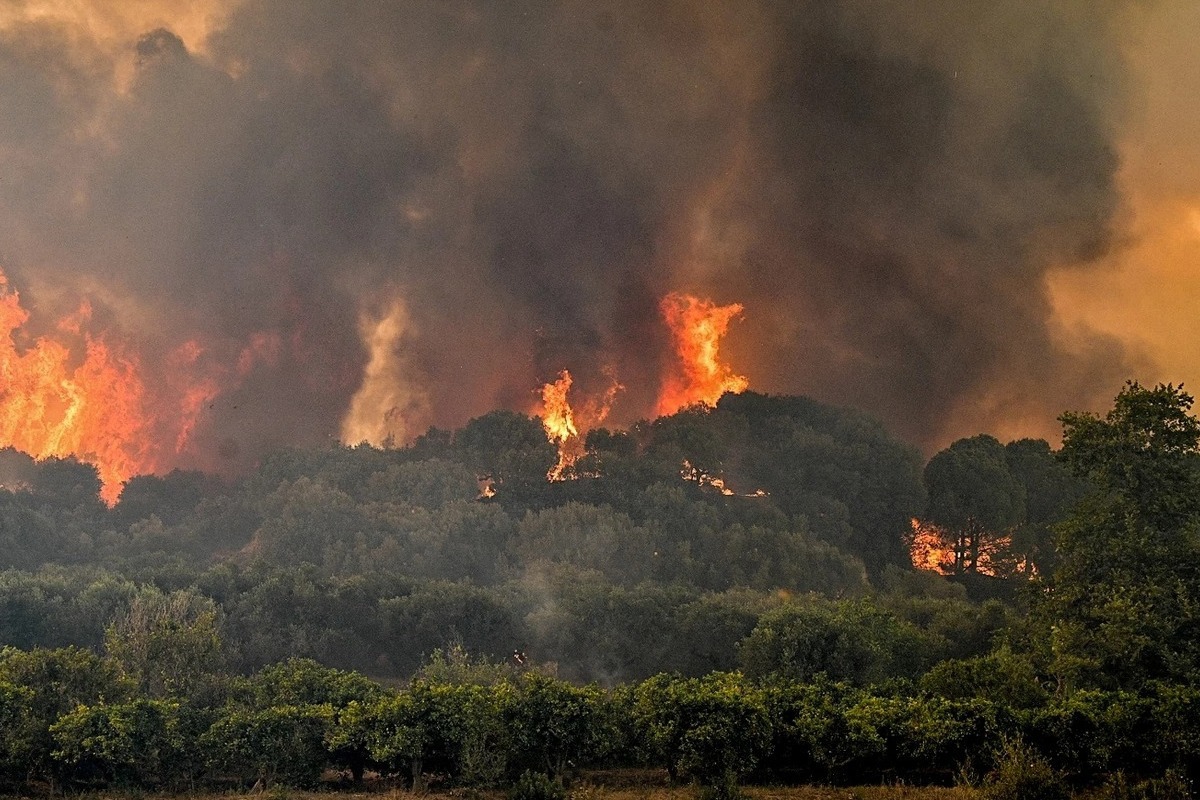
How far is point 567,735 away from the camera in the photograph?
38219 mm

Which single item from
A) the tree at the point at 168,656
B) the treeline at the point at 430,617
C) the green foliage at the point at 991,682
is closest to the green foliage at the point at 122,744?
the tree at the point at 168,656

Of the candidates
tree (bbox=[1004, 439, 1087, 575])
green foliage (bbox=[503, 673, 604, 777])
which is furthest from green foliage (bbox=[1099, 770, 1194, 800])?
tree (bbox=[1004, 439, 1087, 575])

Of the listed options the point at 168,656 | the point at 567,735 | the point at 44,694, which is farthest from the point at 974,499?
the point at 44,694

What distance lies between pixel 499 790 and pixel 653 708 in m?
6.58

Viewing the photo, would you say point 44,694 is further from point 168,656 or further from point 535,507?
point 535,507

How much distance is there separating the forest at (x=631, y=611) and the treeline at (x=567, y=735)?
139 mm

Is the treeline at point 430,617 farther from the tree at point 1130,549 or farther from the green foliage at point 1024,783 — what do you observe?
the green foliage at point 1024,783

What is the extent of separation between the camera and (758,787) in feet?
123

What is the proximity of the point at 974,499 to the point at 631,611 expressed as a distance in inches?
1945

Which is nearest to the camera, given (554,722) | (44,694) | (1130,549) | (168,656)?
(554,722)

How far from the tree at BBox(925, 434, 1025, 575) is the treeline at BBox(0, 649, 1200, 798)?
69.7m

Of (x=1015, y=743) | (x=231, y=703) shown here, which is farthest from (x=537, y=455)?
(x=1015, y=743)

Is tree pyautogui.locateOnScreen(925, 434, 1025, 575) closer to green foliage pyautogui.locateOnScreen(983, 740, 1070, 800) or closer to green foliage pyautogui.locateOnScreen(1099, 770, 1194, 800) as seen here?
green foliage pyautogui.locateOnScreen(1099, 770, 1194, 800)

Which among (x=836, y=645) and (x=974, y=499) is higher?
(x=974, y=499)
